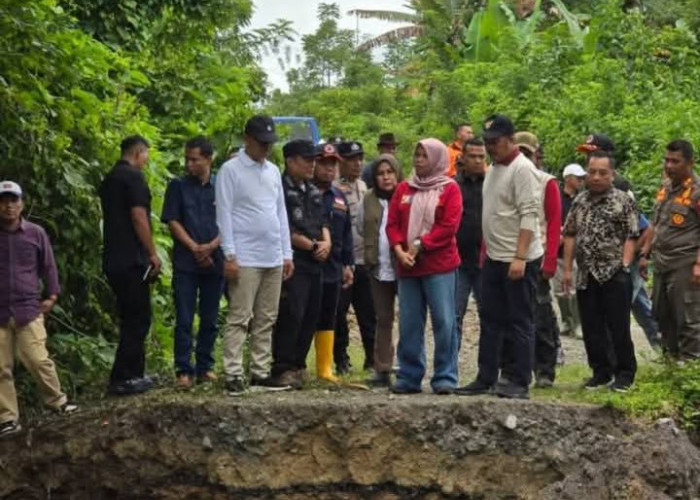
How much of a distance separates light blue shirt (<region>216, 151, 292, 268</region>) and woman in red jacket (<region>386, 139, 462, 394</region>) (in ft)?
2.84

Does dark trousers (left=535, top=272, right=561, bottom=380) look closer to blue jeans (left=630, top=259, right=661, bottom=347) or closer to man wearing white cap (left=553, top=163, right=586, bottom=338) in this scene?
man wearing white cap (left=553, top=163, right=586, bottom=338)

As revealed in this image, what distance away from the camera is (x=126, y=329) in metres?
9.01

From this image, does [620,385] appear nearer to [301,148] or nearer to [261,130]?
[301,148]

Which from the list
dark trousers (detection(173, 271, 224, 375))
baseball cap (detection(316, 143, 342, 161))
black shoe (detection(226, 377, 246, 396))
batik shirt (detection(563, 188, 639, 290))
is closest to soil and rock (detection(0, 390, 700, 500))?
black shoe (detection(226, 377, 246, 396))

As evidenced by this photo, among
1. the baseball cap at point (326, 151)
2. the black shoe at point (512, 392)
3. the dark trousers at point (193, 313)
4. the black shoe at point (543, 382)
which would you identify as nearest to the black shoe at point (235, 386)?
the dark trousers at point (193, 313)

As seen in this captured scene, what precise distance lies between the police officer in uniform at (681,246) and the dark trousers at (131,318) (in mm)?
3939

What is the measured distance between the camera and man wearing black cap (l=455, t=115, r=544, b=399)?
8727mm

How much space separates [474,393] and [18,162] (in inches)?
149

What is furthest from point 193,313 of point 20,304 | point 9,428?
point 9,428

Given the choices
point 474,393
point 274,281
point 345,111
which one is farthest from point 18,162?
point 345,111

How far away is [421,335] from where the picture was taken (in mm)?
9211

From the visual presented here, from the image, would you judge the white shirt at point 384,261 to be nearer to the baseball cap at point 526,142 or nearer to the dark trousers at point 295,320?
the dark trousers at point 295,320

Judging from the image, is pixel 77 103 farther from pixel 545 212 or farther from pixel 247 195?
pixel 545 212

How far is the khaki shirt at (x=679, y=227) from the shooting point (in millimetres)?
9562
